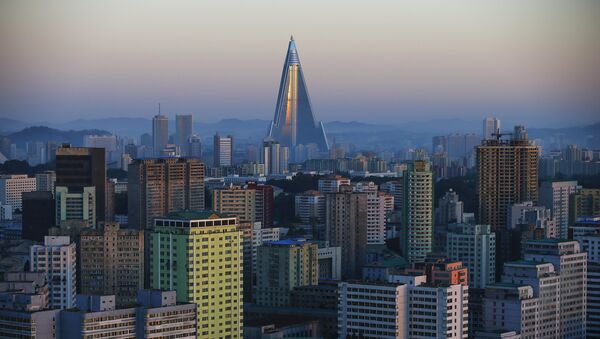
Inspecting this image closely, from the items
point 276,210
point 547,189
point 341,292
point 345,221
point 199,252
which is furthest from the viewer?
point 276,210

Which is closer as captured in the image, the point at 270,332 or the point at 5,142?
the point at 270,332

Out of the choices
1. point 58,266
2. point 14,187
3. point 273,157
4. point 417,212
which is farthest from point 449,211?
point 273,157

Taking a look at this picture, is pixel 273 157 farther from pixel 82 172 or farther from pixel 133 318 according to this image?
pixel 133 318

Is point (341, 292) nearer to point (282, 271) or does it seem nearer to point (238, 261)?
point (238, 261)

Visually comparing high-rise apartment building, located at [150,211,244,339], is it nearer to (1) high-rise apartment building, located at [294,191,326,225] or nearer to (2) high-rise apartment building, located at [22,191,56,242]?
(2) high-rise apartment building, located at [22,191,56,242]

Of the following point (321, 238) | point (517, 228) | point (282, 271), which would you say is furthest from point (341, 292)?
point (321, 238)

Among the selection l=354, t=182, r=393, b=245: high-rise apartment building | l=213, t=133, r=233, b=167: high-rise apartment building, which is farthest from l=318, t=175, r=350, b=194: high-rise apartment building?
l=213, t=133, r=233, b=167: high-rise apartment building

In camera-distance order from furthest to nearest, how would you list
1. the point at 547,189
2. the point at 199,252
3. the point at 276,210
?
the point at 276,210
the point at 547,189
the point at 199,252
